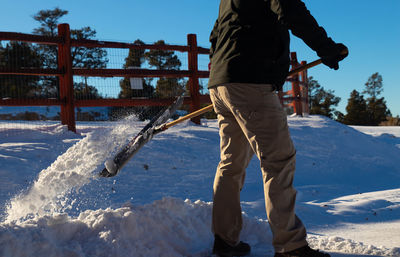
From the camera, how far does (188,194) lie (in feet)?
16.8

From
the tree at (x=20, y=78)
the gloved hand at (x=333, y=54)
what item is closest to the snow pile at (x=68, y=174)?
the gloved hand at (x=333, y=54)

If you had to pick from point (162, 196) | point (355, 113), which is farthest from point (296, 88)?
point (355, 113)

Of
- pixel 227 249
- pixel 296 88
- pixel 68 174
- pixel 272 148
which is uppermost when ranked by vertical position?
pixel 296 88

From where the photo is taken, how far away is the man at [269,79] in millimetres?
2156

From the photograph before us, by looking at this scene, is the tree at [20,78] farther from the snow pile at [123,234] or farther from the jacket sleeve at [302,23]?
the jacket sleeve at [302,23]

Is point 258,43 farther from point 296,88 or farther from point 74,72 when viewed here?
point 296,88

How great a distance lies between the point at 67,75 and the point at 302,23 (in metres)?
6.22

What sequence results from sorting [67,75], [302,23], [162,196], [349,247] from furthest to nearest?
[67,75]
[162,196]
[349,247]
[302,23]

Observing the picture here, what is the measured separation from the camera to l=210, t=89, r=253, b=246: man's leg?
245 centimetres

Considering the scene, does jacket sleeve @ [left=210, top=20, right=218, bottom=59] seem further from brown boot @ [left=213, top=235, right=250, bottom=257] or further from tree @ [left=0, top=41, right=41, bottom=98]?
tree @ [left=0, top=41, right=41, bottom=98]

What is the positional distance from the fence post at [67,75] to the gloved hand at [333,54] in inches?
238

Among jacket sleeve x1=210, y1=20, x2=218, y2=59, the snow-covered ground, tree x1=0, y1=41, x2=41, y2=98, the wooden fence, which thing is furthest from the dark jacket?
tree x1=0, y1=41, x2=41, y2=98

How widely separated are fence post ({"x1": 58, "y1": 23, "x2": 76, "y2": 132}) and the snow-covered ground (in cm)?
34

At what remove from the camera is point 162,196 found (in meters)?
4.94
